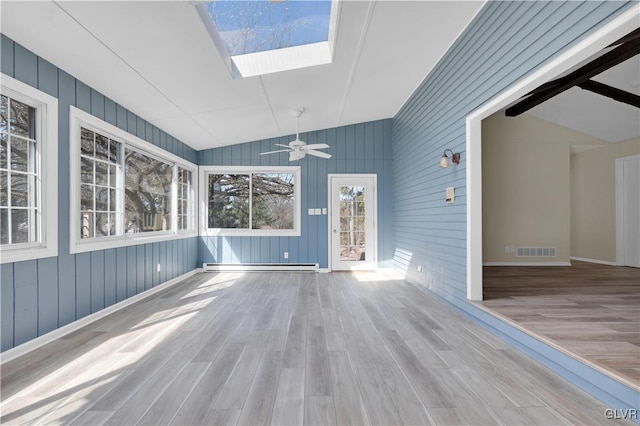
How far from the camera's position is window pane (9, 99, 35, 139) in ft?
7.78

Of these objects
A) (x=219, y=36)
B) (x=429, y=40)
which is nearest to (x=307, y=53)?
(x=219, y=36)

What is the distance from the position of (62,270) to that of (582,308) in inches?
209

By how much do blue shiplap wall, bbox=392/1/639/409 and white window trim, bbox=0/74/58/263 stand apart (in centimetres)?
425

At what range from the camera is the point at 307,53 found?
338 centimetres

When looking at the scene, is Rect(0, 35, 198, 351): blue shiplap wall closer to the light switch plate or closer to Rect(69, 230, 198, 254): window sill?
Rect(69, 230, 198, 254): window sill

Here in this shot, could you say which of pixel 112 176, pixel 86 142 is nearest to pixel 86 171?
pixel 86 142

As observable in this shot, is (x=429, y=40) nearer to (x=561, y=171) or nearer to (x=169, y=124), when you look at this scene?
(x=169, y=124)

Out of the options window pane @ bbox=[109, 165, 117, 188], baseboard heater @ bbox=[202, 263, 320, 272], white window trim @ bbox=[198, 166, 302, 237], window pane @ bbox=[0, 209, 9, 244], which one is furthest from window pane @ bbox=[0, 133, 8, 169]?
baseboard heater @ bbox=[202, 263, 320, 272]

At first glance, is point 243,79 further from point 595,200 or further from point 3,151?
point 595,200

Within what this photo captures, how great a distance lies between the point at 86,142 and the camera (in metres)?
3.11

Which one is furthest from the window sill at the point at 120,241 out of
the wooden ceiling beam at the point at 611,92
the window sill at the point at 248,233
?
the wooden ceiling beam at the point at 611,92

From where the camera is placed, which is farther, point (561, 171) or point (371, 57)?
point (561, 171)

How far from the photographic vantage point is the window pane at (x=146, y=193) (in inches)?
155

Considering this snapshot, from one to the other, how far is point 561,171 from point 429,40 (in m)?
4.51
